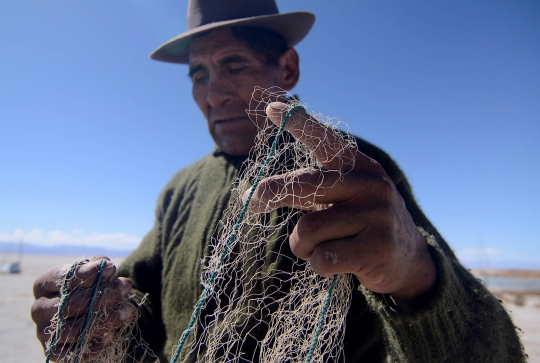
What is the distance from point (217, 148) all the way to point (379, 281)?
1473 mm

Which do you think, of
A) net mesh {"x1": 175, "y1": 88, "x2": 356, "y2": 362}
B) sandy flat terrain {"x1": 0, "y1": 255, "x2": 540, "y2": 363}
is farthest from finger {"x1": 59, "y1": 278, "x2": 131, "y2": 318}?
sandy flat terrain {"x1": 0, "y1": 255, "x2": 540, "y2": 363}

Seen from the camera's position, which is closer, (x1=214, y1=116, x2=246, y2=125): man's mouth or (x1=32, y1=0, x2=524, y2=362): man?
(x1=32, y1=0, x2=524, y2=362): man

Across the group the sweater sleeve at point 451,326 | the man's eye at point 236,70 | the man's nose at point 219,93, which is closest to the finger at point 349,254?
the sweater sleeve at point 451,326

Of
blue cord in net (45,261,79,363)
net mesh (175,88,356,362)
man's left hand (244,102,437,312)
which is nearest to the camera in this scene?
man's left hand (244,102,437,312)

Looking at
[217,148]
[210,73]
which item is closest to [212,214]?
[217,148]

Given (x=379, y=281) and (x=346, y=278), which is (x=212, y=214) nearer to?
(x=346, y=278)

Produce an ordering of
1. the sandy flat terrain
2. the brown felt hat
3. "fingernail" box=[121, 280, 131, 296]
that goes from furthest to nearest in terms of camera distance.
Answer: the sandy flat terrain, the brown felt hat, "fingernail" box=[121, 280, 131, 296]

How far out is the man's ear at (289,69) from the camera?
2.12m

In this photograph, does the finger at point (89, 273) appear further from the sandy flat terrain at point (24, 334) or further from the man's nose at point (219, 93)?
the sandy flat terrain at point (24, 334)

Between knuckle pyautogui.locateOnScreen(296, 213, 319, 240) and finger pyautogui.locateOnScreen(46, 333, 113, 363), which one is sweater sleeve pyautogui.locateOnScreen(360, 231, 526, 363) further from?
finger pyautogui.locateOnScreen(46, 333, 113, 363)

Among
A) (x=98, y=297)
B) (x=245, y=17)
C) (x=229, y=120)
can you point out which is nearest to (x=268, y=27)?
(x=245, y=17)

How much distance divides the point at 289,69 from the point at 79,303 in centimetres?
168

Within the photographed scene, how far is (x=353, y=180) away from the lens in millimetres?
875

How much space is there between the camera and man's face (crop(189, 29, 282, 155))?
189 centimetres
